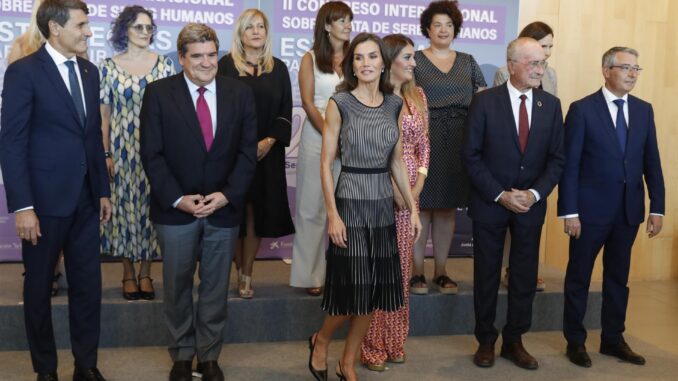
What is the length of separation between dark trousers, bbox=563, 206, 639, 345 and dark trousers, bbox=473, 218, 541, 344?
0.85 ft

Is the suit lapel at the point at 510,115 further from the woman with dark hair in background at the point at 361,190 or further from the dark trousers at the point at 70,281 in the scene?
the dark trousers at the point at 70,281

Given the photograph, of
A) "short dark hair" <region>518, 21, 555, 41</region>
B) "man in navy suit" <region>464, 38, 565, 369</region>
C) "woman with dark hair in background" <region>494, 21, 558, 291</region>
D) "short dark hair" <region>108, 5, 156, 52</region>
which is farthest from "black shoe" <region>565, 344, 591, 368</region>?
"short dark hair" <region>108, 5, 156, 52</region>

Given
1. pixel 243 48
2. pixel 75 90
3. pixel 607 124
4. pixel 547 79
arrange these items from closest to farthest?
pixel 75 90 < pixel 607 124 < pixel 243 48 < pixel 547 79

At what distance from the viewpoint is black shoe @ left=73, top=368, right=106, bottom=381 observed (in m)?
3.95

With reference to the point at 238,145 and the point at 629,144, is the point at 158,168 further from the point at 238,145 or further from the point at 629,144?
the point at 629,144

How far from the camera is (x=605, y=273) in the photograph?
4.73 metres

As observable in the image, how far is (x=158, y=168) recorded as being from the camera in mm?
3799

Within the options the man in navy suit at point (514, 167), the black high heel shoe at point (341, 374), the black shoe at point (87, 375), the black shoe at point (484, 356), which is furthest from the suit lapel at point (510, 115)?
the black shoe at point (87, 375)

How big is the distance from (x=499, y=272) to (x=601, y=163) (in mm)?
808

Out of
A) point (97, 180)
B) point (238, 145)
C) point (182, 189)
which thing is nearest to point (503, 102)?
point (238, 145)

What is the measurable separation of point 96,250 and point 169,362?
2.93 feet

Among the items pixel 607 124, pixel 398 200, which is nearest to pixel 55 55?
pixel 398 200

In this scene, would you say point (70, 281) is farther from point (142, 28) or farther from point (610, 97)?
point (610, 97)

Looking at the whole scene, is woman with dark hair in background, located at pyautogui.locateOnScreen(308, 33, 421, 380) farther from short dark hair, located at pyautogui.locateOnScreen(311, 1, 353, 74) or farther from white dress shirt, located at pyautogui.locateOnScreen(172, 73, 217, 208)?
short dark hair, located at pyautogui.locateOnScreen(311, 1, 353, 74)
